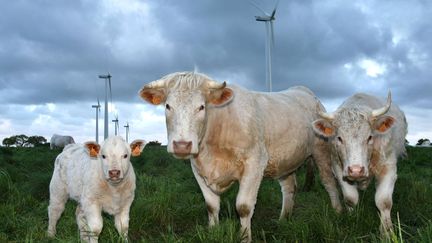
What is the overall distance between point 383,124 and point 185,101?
121 inches

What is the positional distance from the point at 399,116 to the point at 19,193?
7740 millimetres

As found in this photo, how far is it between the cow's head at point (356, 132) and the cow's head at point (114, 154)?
9.65 feet

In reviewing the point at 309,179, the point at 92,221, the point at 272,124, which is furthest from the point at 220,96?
the point at 309,179

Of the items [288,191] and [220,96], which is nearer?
[220,96]

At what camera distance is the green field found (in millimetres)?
6219

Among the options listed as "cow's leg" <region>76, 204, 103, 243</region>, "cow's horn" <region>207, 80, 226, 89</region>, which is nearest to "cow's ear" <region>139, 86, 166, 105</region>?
"cow's horn" <region>207, 80, 226, 89</region>

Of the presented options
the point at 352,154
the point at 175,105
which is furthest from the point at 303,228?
the point at 175,105

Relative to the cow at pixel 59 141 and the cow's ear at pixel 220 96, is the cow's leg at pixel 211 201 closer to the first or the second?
the cow's ear at pixel 220 96

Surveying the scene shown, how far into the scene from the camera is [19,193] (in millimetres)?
10305

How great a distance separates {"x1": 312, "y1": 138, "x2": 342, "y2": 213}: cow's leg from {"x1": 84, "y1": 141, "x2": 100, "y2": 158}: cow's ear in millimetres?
4181

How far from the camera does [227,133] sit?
7066 mm

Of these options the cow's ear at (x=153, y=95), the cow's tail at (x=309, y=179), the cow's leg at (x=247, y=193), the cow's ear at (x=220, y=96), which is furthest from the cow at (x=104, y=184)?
the cow's tail at (x=309, y=179)

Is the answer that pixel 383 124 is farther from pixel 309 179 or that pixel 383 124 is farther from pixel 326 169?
pixel 309 179

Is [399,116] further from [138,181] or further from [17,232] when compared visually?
[17,232]
